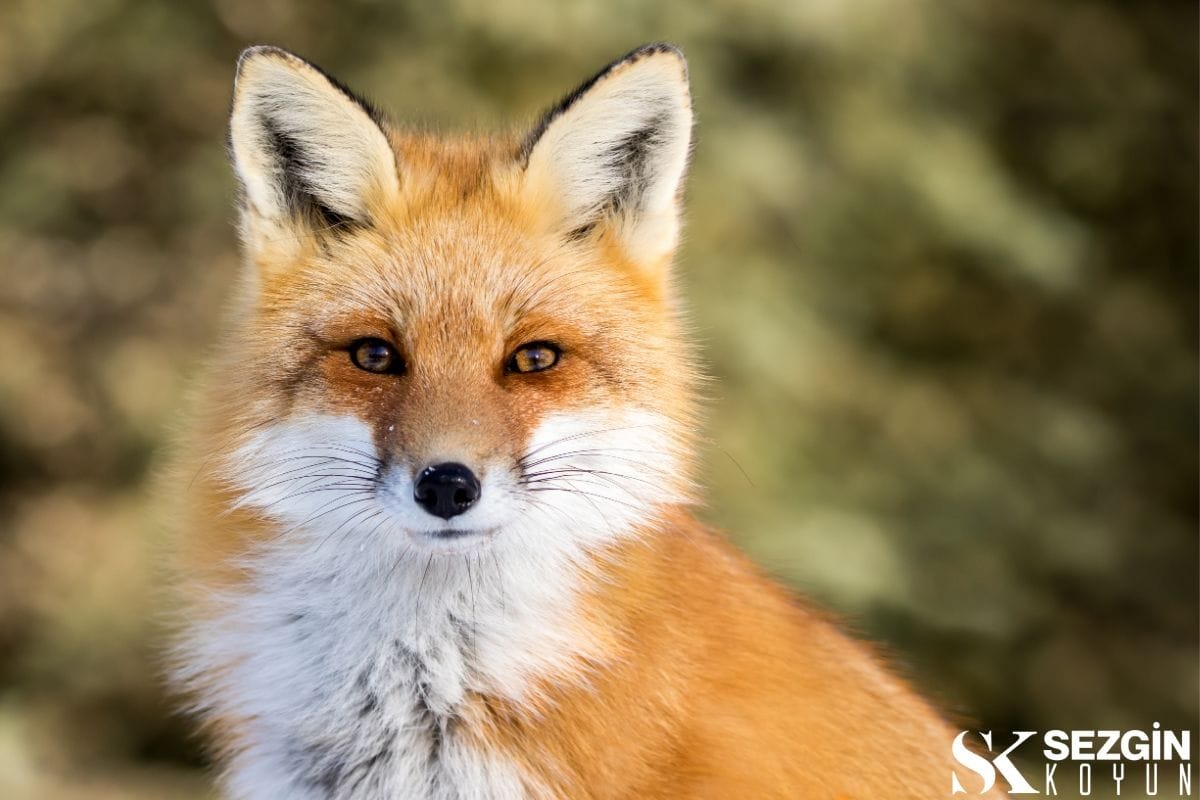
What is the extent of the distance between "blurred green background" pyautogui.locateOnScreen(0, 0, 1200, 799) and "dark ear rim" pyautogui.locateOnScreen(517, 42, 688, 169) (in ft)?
12.6

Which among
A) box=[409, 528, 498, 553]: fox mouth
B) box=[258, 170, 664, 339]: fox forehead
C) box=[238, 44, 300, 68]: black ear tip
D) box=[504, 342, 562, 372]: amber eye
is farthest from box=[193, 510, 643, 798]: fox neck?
box=[238, 44, 300, 68]: black ear tip

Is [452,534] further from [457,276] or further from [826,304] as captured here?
[826,304]

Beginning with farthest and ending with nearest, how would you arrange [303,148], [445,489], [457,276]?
[303,148]
[457,276]
[445,489]

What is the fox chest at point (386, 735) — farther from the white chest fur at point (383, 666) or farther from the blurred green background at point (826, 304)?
the blurred green background at point (826, 304)

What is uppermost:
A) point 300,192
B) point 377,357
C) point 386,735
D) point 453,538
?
point 300,192

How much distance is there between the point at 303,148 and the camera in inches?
124

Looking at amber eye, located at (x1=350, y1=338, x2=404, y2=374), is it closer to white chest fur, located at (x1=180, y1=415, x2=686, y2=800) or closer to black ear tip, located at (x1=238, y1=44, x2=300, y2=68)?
white chest fur, located at (x1=180, y1=415, x2=686, y2=800)

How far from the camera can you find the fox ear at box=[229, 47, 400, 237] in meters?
3.02

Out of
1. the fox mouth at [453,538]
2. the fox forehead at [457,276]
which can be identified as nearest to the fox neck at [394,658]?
the fox mouth at [453,538]

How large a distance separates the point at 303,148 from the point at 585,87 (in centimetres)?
73

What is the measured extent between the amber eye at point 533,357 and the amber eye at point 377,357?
25cm

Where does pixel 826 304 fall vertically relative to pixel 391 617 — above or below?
above

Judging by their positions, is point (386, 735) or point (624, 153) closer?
point (386, 735)

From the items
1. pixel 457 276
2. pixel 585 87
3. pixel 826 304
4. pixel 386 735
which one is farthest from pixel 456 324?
pixel 826 304
